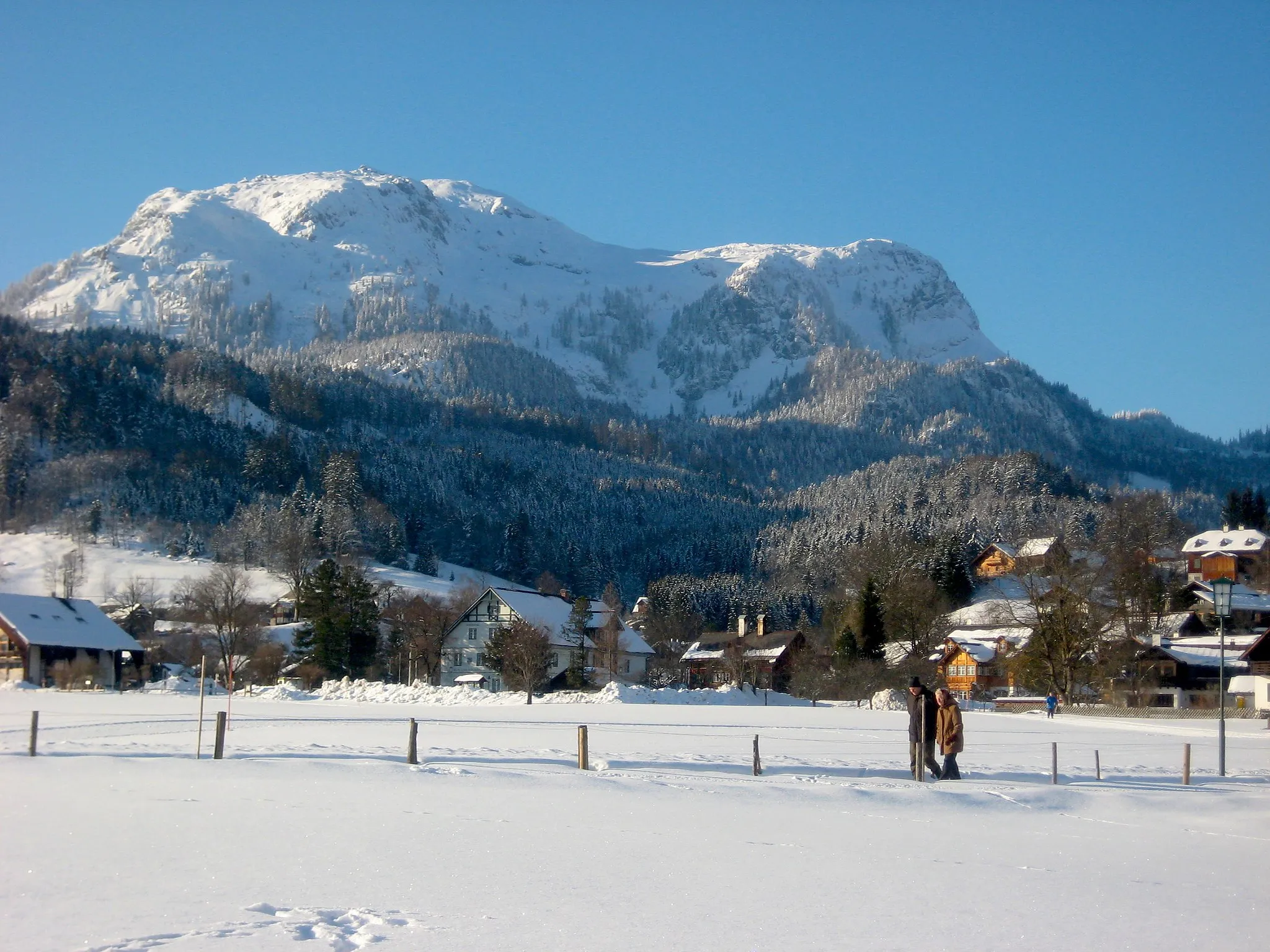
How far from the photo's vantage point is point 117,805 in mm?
15109

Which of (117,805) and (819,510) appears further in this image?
(819,510)

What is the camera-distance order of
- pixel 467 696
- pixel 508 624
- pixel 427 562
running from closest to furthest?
pixel 467 696
pixel 508 624
pixel 427 562

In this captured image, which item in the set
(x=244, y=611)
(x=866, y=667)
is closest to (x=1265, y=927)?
(x=866, y=667)

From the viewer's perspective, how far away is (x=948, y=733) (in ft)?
73.3

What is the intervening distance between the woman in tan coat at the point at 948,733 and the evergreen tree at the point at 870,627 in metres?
56.8

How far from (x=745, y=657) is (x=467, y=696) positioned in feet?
125

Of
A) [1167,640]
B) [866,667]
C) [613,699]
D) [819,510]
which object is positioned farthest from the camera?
[819,510]

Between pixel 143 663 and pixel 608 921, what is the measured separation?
8094cm

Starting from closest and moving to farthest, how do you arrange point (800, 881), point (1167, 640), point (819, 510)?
point (800, 881)
point (1167, 640)
point (819, 510)

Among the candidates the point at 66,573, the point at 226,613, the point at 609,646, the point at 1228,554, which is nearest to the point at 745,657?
the point at 609,646

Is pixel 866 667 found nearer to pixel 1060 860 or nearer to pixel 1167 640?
pixel 1167 640

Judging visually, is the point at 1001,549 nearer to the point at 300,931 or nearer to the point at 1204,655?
the point at 1204,655

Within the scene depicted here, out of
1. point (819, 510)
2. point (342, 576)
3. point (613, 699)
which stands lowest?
point (613, 699)

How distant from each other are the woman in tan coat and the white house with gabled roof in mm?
61214
